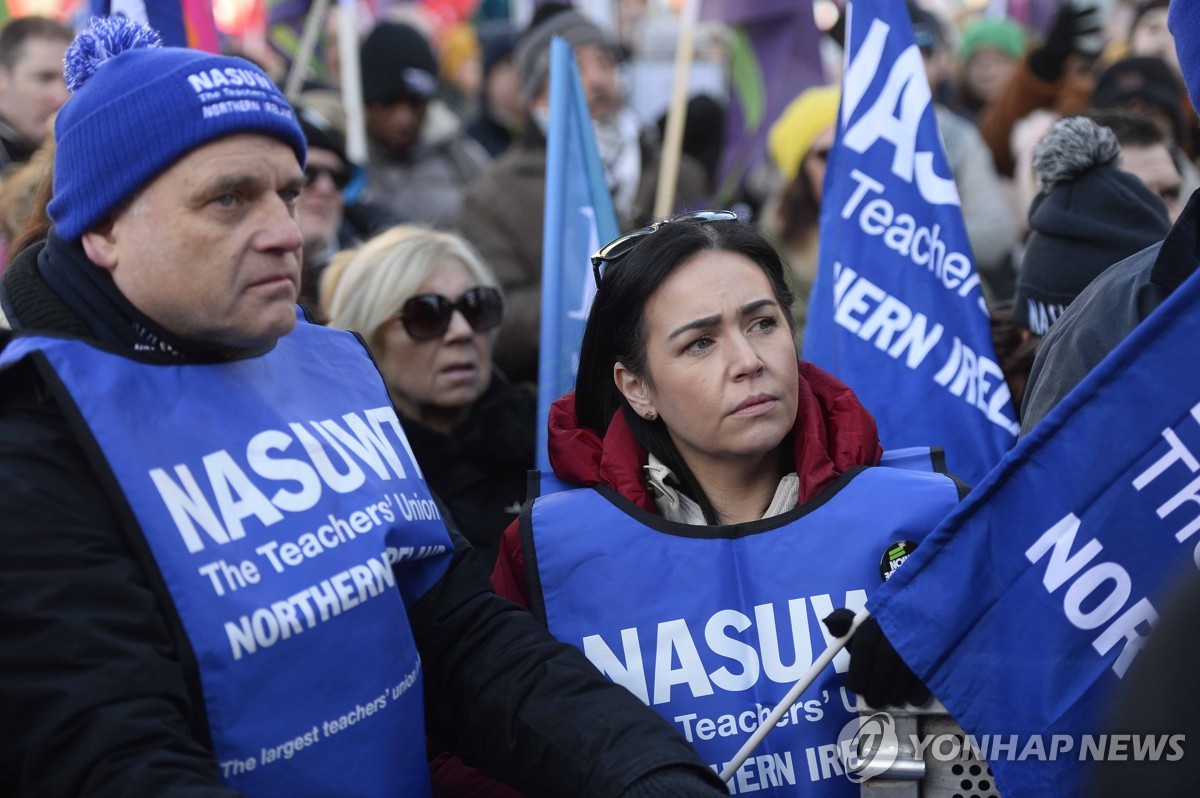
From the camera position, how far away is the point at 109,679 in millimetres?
2137

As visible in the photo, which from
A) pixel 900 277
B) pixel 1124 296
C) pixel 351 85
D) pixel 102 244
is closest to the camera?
pixel 102 244

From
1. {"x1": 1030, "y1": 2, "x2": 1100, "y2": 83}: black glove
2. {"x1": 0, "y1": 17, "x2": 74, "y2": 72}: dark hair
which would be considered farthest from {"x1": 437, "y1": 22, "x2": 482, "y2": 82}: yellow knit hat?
{"x1": 0, "y1": 17, "x2": 74, "y2": 72}: dark hair

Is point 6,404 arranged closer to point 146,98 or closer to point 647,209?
point 146,98

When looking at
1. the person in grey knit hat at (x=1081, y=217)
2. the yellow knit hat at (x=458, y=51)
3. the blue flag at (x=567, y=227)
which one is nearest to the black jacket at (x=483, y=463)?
the blue flag at (x=567, y=227)

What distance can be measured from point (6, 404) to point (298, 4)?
7.24m

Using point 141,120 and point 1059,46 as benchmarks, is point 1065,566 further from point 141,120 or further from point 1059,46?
point 1059,46

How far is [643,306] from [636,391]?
18 cm

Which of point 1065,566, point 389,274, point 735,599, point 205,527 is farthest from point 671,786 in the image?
point 389,274

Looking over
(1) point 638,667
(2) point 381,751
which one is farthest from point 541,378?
(2) point 381,751

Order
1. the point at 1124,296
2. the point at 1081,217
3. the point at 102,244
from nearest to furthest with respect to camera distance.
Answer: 1. the point at 102,244
2. the point at 1124,296
3. the point at 1081,217

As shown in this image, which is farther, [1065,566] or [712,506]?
[712,506]

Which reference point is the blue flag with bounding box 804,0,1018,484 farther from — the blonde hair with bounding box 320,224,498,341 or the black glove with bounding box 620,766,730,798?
the black glove with bounding box 620,766,730,798

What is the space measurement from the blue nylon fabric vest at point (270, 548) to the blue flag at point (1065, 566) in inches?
32.5

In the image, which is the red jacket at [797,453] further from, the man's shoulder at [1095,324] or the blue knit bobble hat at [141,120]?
the blue knit bobble hat at [141,120]
